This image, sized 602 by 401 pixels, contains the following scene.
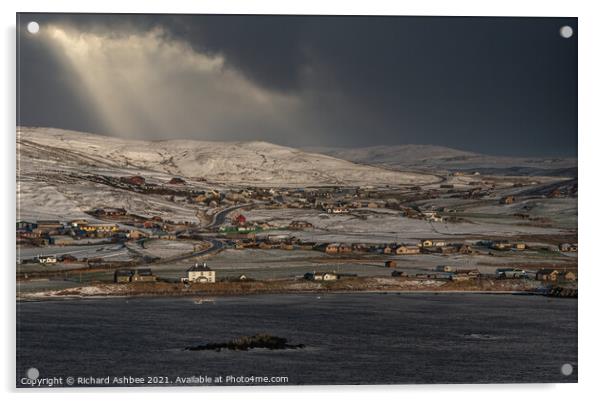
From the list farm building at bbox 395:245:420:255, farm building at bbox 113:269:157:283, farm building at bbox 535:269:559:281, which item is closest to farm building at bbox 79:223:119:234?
farm building at bbox 113:269:157:283

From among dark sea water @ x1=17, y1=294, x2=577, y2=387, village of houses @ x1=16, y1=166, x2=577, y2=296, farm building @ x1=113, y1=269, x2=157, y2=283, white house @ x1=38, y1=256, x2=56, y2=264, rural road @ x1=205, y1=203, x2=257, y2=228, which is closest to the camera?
dark sea water @ x1=17, y1=294, x2=577, y2=387

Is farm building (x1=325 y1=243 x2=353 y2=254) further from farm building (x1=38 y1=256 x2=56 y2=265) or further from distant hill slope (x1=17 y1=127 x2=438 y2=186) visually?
farm building (x1=38 y1=256 x2=56 y2=265)

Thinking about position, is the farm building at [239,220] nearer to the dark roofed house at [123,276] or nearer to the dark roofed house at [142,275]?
the dark roofed house at [142,275]

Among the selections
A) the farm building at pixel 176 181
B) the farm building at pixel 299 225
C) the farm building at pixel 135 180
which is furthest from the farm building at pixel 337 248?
the farm building at pixel 135 180

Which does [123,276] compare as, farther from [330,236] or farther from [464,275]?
[464,275]

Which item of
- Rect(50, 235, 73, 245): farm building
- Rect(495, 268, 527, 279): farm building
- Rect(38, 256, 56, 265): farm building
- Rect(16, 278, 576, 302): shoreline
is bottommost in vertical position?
Rect(16, 278, 576, 302): shoreline

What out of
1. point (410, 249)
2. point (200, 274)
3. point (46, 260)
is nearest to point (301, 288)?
point (200, 274)

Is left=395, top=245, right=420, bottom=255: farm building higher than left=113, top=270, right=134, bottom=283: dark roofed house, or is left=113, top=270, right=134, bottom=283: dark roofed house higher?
left=395, top=245, right=420, bottom=255: farm building

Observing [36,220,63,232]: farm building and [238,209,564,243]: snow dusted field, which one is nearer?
[36,220,63,232]: farm building
